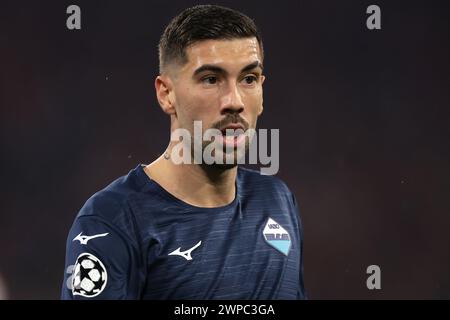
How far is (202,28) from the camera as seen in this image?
2.36 meters

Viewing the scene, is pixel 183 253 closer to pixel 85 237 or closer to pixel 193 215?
pixel 193 215

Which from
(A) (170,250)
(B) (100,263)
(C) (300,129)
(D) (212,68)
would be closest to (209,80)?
(D) (212,68)

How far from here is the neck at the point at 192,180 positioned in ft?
8.04

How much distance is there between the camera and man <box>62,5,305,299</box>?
2.22 meters

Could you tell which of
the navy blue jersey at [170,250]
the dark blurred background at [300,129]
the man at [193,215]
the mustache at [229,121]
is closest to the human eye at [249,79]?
the man at [193,215]

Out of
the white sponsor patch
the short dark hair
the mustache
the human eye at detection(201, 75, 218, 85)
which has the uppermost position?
the short dark hair

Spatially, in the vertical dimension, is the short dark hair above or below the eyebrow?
above

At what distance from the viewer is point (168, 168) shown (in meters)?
2.47

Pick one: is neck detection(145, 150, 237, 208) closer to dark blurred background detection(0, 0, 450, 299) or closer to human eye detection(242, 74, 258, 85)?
human eye detection(242, 74, 258, 85)

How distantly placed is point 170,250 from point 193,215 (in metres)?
0.17

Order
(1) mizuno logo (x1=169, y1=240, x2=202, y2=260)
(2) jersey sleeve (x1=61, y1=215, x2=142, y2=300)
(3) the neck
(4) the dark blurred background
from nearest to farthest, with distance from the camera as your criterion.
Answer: (2) jersey sleeve (x1=61, y1=215, x2=142, y2=300)
(1) mizuno logo (x1=169, y1=240, x2=202, y2=260)
(3) the neck
(4) the dark blurred background

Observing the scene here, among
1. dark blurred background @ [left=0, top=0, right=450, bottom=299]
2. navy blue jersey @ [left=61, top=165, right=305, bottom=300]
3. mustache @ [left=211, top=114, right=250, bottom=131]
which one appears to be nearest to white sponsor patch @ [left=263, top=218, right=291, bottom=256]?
navy blue jersey @ [left=61, top=165, right=305, bottom=300]

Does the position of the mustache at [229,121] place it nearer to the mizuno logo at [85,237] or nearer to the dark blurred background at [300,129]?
the mizuno logo at [85,237]

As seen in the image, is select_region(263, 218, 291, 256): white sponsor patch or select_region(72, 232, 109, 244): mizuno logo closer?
select_region(72, 232, 109, 244): mizuno logo
